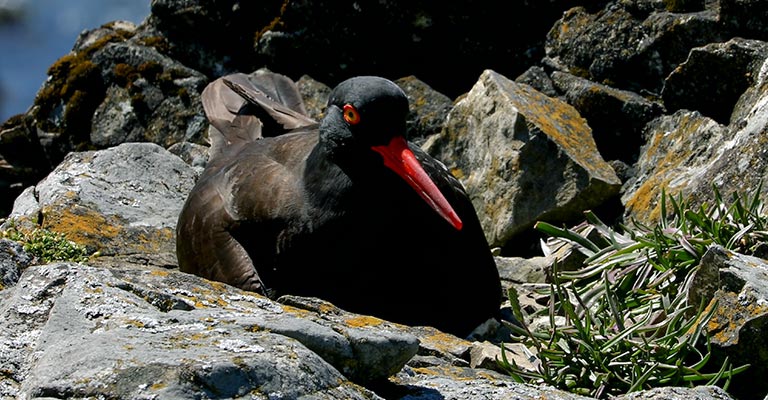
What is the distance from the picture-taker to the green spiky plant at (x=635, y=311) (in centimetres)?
427

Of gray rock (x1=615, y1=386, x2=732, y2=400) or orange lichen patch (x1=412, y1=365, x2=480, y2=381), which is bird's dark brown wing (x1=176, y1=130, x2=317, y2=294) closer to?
orange lichen patch (x1=412, y1=365, x2=480, y2=381)

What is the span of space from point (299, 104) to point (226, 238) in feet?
9.02

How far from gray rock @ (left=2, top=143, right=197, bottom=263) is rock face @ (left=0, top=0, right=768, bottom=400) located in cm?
2

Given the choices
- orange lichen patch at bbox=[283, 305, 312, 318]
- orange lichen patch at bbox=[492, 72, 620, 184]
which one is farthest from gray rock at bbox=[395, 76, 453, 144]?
orange lichen patch at bbox=[283, 305, 312, 318]

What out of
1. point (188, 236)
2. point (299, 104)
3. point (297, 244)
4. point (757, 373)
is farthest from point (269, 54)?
point (757, 373)

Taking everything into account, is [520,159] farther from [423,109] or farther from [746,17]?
[746,17]

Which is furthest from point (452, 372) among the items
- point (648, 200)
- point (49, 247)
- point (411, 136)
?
point (411, 136)

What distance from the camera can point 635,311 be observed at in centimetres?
512

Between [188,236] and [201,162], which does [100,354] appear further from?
[201,162]

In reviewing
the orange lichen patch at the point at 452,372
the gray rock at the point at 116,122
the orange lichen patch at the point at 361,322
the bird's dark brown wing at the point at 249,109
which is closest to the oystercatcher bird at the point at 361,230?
the orange lichen patch at the point at 361,322

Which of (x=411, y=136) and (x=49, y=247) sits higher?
(x=49, y=247)

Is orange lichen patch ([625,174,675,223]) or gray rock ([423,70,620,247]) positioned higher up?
gray rock ([423,70,620,247])

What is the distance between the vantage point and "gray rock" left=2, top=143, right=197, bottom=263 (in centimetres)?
689

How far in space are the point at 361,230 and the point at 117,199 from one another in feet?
8.18
